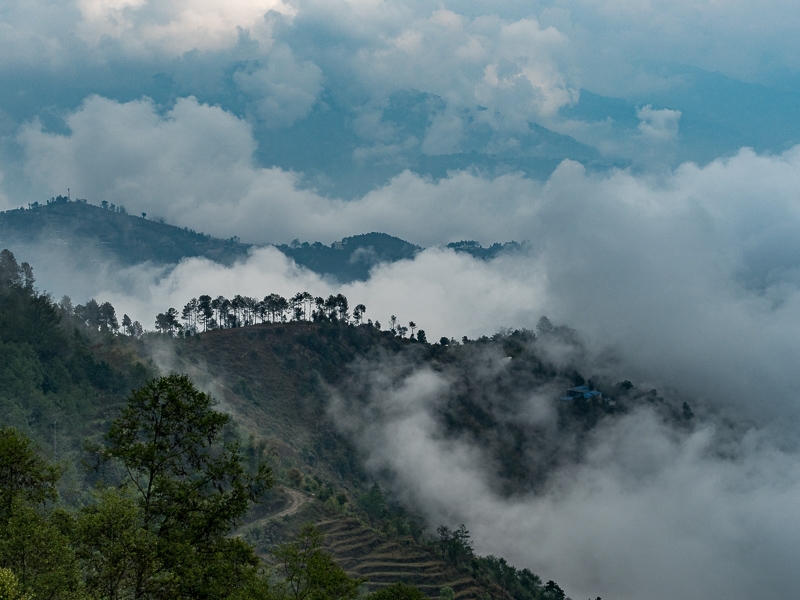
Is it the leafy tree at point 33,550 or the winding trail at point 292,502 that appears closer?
the leafy tree at point 33,550

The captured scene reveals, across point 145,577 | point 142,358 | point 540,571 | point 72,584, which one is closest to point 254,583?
point 145,577

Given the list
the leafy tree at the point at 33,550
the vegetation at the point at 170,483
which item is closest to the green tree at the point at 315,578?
the vegetation at the point at 170,483

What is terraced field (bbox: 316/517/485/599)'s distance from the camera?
116m

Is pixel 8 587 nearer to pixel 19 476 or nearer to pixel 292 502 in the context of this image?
pixel 19 476

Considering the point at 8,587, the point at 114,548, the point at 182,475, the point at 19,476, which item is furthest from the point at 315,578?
the point at 19,476

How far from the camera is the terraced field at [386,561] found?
4567 inches

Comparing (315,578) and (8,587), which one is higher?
(315,578)

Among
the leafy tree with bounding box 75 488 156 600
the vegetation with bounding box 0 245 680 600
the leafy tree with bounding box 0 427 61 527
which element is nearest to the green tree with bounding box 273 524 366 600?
the vegetation with bounding box 0 245 680 600

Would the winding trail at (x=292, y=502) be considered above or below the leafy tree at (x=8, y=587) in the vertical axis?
above

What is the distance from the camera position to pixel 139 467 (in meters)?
33.7

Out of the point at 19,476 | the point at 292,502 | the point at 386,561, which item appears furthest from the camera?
the point at 292,502

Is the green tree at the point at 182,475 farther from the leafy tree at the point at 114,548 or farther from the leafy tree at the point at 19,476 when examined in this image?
the leafy tree at the point at 19,476

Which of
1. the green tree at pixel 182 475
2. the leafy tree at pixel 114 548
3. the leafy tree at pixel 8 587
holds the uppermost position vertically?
the green tree at pixel 182 475

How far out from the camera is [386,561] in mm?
120062
